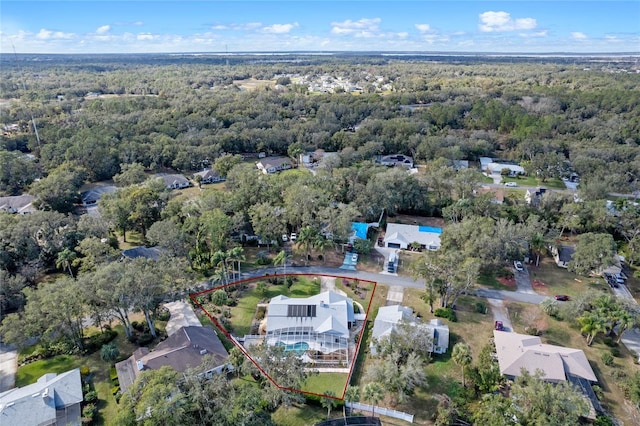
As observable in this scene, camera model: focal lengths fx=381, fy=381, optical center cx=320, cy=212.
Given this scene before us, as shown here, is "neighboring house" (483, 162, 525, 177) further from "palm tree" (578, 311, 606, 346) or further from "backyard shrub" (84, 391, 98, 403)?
"backyard shrub" (84, 391, 98, 403)

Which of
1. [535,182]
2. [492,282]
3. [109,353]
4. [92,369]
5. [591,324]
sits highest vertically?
[535,182]

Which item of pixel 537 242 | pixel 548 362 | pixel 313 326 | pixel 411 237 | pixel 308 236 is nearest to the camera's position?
pixel 548 362

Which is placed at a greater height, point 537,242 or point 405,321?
point 537,242

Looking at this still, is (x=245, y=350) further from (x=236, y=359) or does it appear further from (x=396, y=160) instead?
(x=396, y=160)

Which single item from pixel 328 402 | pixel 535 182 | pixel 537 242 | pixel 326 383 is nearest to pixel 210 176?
pixel 326 383

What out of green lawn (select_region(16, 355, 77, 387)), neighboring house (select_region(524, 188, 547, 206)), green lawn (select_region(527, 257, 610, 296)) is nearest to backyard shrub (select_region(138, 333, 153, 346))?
green lawn (select_region(16, 355, 77, 387))

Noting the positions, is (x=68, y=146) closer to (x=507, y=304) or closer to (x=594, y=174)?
(x=507, y=304)

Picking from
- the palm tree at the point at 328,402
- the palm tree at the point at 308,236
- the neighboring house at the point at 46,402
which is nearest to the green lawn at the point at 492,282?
the palm tree at the point at 308,236

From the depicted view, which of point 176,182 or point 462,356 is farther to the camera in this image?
point 176,182
